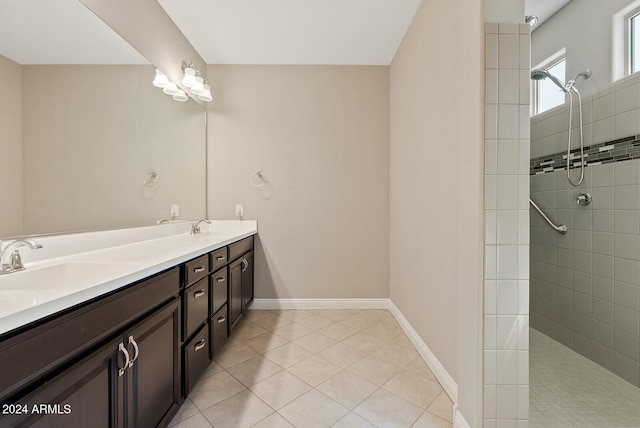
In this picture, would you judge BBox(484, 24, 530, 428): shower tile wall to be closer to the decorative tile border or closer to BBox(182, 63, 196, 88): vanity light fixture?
the decorative tile border

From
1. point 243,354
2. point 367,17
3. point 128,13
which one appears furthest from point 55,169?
point 367,17

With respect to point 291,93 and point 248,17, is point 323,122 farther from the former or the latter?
point 248,17

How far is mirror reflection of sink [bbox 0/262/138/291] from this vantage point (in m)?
0.91

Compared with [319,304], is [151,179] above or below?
above

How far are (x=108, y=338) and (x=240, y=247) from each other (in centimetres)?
149

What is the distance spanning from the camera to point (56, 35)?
132 cm

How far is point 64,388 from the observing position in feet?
2.47

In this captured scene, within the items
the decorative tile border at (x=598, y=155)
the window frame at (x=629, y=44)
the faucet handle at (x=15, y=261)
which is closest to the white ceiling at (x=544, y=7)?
the window frame at (x=629, y=44)

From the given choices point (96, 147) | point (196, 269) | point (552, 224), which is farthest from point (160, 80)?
point (552, 224)

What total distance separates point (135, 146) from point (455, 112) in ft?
6.39

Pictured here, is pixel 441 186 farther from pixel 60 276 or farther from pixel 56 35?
pixel 56 35

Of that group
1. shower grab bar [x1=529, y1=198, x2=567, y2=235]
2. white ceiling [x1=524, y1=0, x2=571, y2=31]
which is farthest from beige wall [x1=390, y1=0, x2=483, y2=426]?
white ceiling [x1=524, y1=0, x2=571, y2=31]

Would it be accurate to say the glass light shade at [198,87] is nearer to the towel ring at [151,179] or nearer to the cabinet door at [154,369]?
the towel ring at [151,179]

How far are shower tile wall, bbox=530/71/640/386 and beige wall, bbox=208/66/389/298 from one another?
4.28 ft
